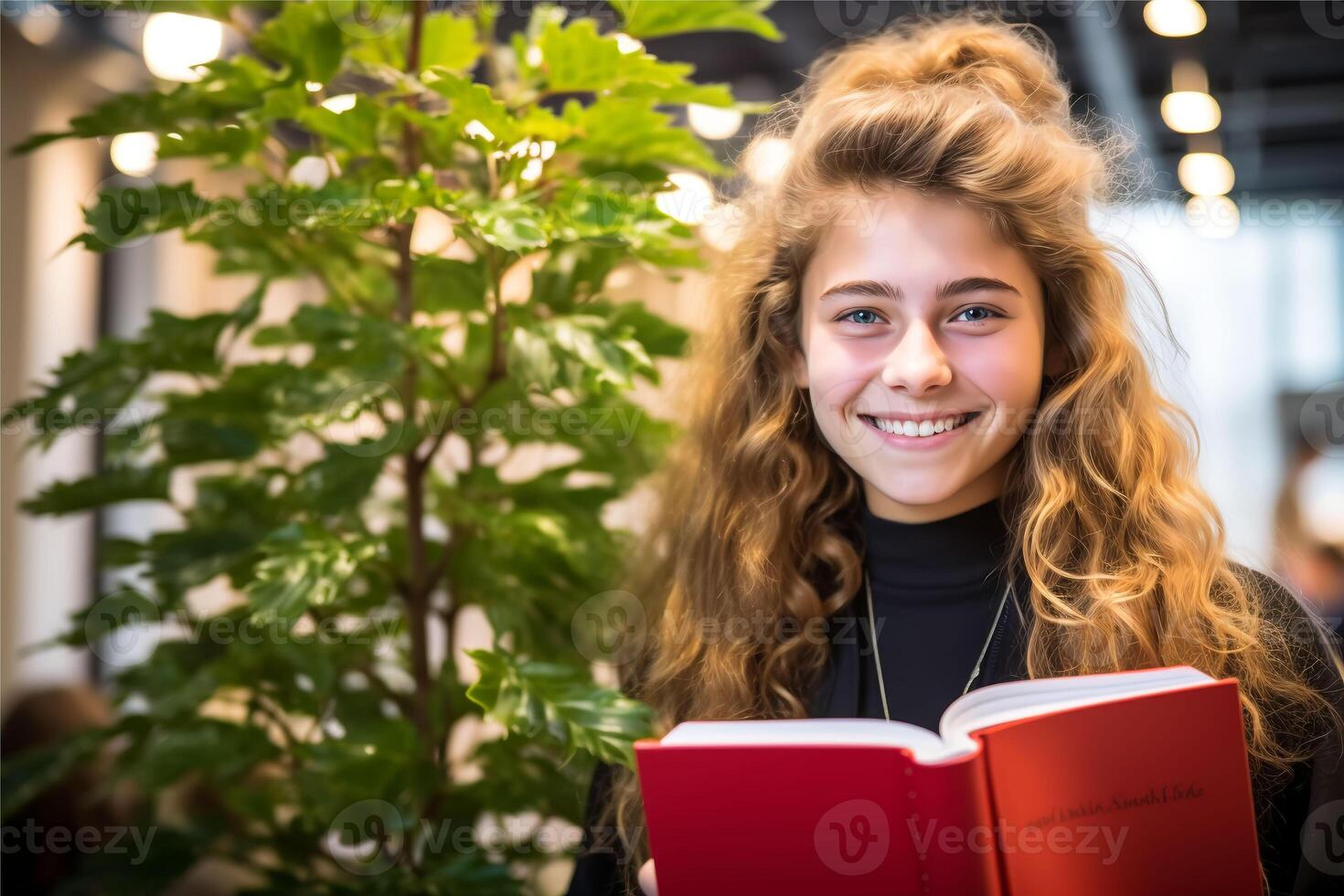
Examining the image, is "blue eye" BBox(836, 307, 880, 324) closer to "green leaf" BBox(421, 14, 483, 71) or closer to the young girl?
the young girl

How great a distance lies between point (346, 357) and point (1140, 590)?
0.99m

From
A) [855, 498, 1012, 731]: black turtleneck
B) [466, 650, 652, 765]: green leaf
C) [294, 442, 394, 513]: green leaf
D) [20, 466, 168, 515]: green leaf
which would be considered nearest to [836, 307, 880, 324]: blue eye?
[855, 498, 1012, 731]: black turtleneck

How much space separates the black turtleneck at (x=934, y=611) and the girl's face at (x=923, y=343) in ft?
0.26

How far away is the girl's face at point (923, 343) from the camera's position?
3.71 feet

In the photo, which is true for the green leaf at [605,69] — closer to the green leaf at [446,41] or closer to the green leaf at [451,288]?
the green leaf at [446,41]

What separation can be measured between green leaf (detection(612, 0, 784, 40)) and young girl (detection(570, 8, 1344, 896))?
0.12 meters

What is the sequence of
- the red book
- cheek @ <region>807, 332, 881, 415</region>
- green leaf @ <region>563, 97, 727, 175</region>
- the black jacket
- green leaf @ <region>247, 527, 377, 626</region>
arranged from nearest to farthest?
1. the red book
2. the black jacket
3. cheek @ <region>807, 332, 881, 415</region>
4. green leaf @ <region>247, 527, 377, 626</region>
5. green leaf @ <region>563, 97, 727, 175</region>

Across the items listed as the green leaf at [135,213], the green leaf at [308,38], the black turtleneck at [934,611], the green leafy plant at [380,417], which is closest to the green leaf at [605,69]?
the green leafy plant at [380,417]

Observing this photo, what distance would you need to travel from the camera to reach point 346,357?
1484 mm

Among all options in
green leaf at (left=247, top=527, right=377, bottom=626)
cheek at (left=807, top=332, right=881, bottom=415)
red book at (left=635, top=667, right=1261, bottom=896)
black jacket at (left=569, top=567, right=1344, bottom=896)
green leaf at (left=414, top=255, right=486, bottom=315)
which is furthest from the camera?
green leaf at (left=414, top=255, right=486, bottom=315)

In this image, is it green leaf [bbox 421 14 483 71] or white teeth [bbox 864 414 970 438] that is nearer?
white teeth [bbox 864 414 970 438]

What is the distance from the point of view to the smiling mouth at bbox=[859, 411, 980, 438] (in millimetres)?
1150

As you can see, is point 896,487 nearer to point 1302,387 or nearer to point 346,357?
point 346,357

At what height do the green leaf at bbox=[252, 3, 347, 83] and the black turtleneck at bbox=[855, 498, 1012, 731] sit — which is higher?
the green leaf at bbox=[252, 3, 347, 83]
